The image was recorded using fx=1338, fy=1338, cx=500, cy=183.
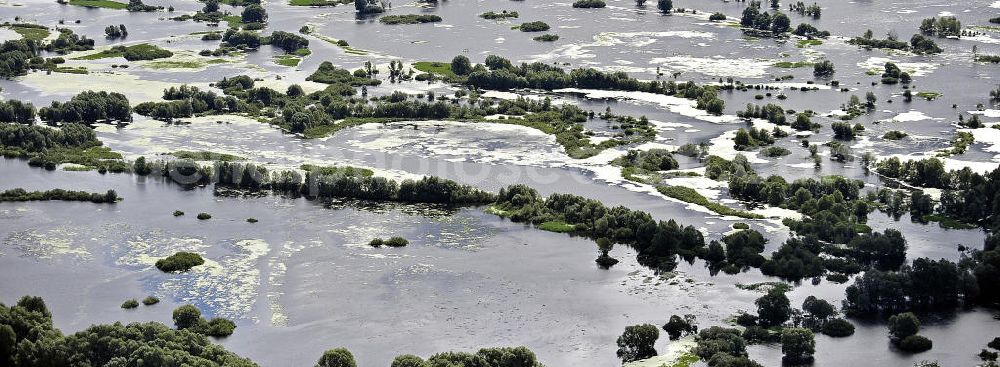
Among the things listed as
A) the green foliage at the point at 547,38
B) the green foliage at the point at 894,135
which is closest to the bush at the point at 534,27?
the green foliage at the point at 547,38

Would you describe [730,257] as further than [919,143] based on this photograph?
No

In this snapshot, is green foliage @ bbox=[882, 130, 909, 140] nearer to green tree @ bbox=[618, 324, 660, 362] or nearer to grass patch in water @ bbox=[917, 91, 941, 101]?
grass patch in water @ bbox=[917, 91, 941, 101]

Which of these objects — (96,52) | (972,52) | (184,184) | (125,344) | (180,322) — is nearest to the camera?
(125,344)

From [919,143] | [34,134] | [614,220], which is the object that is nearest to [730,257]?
[614,220]

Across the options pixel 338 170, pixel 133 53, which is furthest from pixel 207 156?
pixel 133 53

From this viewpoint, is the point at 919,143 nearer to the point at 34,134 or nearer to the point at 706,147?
the point at 706,147

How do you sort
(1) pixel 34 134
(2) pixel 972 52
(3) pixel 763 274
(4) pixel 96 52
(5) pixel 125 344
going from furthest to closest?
(4) pixel 96 52 < (2) pixel 972 52 < (1) pixel 34 134 < (3) pixel 763 274 < (5) pixel 125 344

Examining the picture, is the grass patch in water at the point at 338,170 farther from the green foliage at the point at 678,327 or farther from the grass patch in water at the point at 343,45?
the grass patch in water at the point at 343,45
